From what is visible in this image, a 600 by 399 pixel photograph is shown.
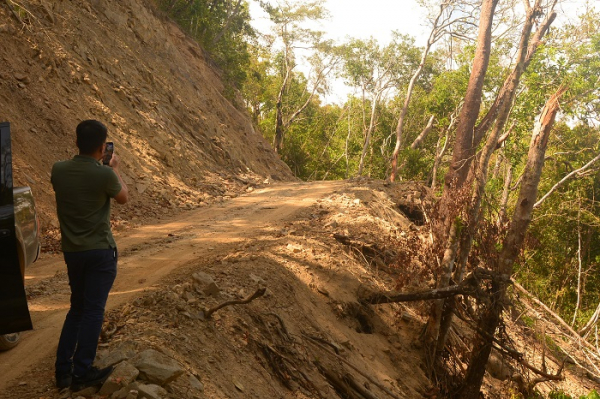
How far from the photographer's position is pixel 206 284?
18.2 ft

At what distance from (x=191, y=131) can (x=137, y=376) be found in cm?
1509

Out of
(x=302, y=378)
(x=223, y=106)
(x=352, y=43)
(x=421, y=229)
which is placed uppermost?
(x=352, y=43)

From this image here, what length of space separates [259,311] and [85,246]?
108 inches

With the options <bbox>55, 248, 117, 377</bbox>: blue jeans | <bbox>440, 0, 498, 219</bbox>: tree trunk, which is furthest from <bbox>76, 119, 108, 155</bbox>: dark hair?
<bbox>440, 0, 498, 219</bbox>: tree trunk

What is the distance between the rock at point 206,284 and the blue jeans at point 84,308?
1900 mm

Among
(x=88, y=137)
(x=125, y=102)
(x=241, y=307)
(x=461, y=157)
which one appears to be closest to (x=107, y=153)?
(x=88, y=137)

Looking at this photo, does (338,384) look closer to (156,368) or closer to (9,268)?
(156,368)

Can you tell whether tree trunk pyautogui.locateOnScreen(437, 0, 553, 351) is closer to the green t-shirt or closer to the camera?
the camera

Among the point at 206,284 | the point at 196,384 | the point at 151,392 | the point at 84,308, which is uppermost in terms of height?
the point at 84,308

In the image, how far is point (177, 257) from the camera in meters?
7.70

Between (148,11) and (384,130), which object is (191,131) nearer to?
(148,11)

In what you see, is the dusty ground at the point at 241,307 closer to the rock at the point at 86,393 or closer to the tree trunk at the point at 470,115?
the rock at the point at 86,393

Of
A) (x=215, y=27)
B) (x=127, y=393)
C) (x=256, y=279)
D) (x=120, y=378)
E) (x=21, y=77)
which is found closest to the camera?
(x=127, y=393)

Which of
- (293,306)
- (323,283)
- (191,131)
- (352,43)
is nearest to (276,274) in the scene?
(293,306)
